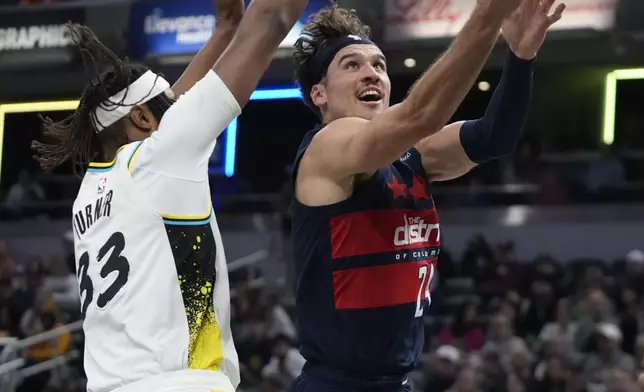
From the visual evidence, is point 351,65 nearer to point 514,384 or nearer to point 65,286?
point 514,384

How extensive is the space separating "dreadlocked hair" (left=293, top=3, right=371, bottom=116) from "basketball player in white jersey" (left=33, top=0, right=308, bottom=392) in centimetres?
80

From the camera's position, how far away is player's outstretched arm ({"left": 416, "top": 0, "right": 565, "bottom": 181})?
2.80m

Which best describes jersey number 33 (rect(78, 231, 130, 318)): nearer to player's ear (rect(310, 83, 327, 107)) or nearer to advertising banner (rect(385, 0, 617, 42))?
player's ear (rect(310, 83, 327, 107))

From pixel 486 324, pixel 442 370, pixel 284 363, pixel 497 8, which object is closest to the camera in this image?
pixel 497 8

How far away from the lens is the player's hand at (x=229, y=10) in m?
2.91

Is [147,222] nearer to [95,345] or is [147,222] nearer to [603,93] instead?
[95,345]

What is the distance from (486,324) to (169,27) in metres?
5.58

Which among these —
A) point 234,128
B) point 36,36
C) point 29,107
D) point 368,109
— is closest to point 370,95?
point 368,109

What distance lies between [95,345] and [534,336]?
6.61 m

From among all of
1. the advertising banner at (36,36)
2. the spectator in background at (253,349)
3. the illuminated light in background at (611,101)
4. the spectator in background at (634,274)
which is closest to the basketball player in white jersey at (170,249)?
the spectator in background at (253,349)

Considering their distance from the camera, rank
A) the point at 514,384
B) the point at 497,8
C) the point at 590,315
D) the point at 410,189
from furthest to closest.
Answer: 1. the point at 590,315
2. the point at 514,384
3. the point at 410,189
4. the point at 497,8

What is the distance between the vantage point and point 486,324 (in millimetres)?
9016

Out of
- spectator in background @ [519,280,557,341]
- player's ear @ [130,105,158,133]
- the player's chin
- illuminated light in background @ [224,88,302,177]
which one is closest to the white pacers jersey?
player's ear @ [130,105,158,133]

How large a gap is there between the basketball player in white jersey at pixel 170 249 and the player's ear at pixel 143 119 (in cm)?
12
